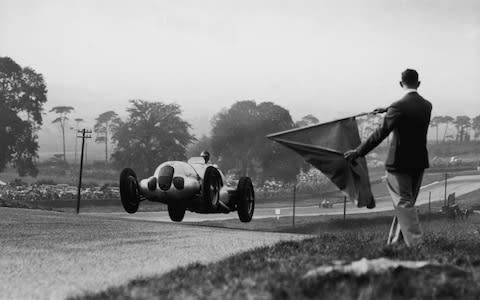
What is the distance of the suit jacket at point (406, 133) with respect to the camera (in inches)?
402

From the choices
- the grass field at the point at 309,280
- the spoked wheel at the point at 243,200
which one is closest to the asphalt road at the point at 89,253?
the grass field at the point at 309,280

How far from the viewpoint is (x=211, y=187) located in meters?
16.8

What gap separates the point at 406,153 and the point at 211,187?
742 centimetres

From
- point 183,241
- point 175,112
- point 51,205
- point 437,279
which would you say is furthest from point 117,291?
point 175,112

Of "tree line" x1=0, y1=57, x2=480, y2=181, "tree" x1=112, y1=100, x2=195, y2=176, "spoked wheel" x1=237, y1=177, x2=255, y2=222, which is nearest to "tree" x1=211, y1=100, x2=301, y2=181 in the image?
"tree line" x1=0, y1=57, x2=480, y2=181

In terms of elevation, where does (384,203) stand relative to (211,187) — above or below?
below

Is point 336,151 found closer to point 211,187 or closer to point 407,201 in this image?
point 407,201

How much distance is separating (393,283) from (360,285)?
35 centimetres

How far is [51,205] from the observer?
6744 cm

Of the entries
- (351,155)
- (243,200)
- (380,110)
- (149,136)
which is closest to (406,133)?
(380,110)

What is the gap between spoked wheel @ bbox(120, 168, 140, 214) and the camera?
1700 cm

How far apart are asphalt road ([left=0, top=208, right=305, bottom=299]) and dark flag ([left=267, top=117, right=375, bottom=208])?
2449mm

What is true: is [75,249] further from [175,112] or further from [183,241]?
[175,112]

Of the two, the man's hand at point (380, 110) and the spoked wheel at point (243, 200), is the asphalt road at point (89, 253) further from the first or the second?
the man's hand at point (380, 110)
